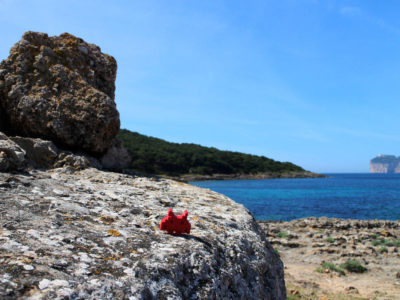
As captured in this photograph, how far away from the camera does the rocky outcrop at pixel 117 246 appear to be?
2.31m

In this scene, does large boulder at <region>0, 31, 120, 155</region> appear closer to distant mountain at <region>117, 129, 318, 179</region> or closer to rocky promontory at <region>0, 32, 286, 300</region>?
rocky promontory at <region>0, 32, 286, 300</region>

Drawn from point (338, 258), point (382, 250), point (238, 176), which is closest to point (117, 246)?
point (338, 258)

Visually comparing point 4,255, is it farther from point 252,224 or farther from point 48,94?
point 48,94

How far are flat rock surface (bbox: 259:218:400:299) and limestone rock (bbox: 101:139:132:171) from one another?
19.7 feet

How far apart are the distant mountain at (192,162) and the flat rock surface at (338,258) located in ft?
236

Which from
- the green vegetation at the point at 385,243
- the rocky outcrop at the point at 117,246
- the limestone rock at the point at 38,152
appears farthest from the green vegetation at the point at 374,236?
the limestone rock at the point at 38,152

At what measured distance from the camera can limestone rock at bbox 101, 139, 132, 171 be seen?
706 centimetres

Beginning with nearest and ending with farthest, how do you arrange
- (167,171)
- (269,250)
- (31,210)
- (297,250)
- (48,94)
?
(31,210) < (269,250) < (48,94) < (297,250) < (167,171)

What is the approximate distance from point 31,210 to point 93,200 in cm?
89

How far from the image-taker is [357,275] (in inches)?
452

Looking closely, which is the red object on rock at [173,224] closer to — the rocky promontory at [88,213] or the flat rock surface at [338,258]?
the rocky promontory at [88,213]

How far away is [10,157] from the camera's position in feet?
13.8

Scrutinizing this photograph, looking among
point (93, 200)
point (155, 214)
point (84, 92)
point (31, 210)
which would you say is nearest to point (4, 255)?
point (31, 210)

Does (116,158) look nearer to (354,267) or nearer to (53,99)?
(53,99)
